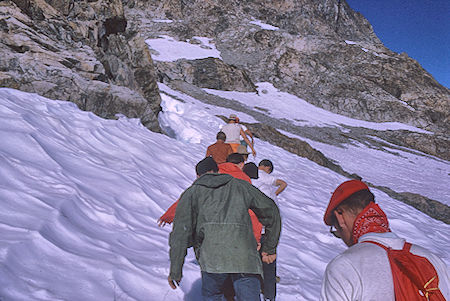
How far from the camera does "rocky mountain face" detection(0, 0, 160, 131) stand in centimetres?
816

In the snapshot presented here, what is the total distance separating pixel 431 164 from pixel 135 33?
25.8 metres

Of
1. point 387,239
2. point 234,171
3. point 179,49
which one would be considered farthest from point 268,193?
point 179,49

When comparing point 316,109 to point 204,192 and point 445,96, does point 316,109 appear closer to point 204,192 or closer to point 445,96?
point 445,96

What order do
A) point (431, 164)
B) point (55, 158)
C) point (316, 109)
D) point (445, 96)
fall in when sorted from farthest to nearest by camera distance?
point (445, 96) < point (316, 109) < point (431, 164) < point (55, 158)

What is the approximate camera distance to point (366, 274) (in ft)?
3.83

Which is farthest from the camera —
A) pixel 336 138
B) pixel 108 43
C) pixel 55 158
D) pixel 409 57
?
pixel 409 57

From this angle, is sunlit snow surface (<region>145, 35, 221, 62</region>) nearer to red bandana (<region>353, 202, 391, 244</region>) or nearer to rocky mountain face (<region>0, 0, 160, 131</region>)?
rocky mountain face (<region>0, 0, 160, 131</region>)

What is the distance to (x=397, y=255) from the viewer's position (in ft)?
4.01

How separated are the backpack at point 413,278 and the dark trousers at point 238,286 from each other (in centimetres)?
116

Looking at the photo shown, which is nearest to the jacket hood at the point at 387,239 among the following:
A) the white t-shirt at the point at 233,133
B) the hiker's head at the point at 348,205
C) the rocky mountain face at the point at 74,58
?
the hiker's head at the point at 348,205

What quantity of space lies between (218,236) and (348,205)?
0.97 meters

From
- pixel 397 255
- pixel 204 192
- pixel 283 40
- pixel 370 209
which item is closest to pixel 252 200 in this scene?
pixel 204 192

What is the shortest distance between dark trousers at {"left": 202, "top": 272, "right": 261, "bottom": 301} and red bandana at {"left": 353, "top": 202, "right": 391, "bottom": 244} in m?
0.98

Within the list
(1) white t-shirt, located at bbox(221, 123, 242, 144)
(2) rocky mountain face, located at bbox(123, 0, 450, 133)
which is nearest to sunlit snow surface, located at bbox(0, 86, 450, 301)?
(1) white t-shirt, located at bbox(221, 123, 242, 144)
